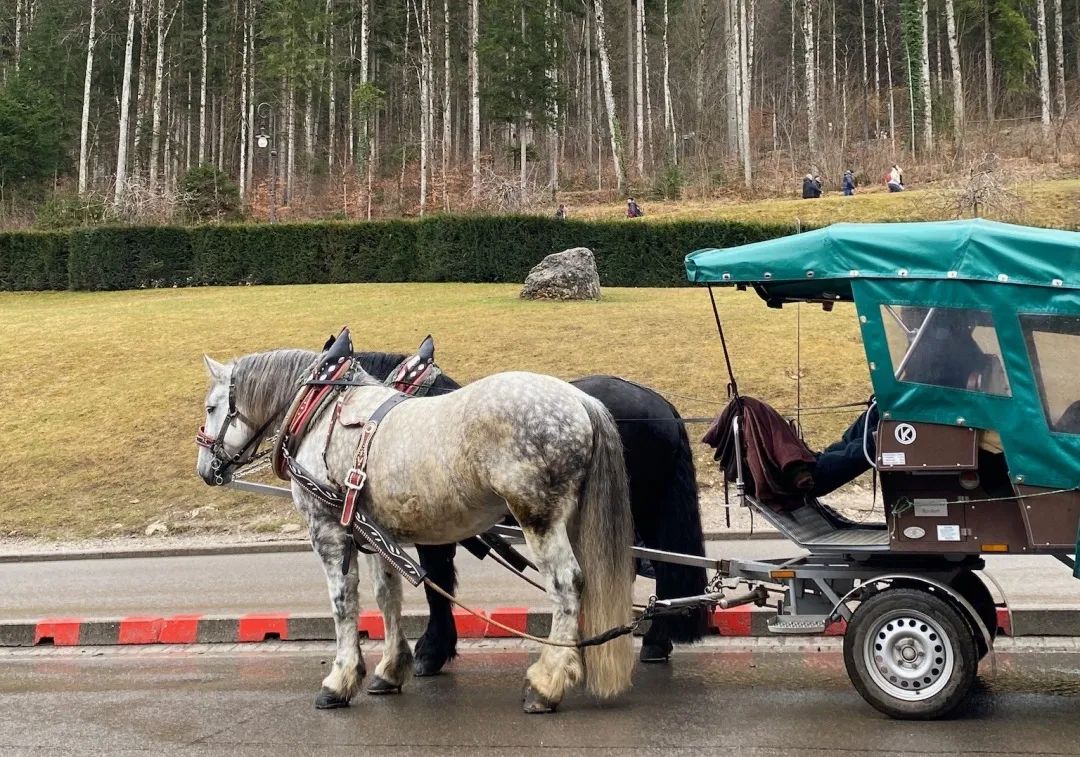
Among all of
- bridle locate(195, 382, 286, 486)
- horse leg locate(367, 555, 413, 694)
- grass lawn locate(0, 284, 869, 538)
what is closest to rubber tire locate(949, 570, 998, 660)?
horse leg locate(367, 555, 413, 694)

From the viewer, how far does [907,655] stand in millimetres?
4832

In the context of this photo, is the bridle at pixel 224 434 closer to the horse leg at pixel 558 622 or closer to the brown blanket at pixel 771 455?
the horse leg at pixel 558 622

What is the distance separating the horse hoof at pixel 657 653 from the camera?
6.18 metres

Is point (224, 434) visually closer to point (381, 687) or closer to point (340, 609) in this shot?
point (340, 609)

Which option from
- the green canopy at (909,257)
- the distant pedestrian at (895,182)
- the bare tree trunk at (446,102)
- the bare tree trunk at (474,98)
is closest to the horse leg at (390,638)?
the green canopy at (909,257)

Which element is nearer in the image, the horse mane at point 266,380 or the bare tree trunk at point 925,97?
the horse mane at point 266,380

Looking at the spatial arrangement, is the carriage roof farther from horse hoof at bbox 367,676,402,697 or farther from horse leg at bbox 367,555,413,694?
horse hoof at bbox 367,676,402,697

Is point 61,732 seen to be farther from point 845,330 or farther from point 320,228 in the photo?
point 320,228

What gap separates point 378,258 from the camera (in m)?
28.5

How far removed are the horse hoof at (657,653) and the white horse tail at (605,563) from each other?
1.04 m

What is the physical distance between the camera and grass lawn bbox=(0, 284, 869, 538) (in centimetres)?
1288

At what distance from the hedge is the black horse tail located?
18.5m

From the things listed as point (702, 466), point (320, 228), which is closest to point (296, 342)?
point (702, 466)

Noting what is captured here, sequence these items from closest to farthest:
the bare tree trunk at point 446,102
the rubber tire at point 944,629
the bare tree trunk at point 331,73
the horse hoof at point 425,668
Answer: the rubber tire at point 944,629, the horse hoof at point 425,668, the bare tree trunk at point 446,102, the bare tree trunk at point 331,73
